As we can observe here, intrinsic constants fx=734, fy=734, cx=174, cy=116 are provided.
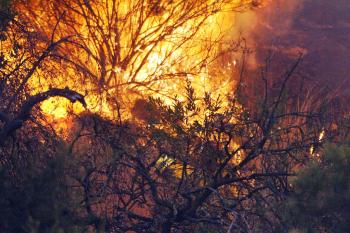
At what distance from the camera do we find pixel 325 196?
612 centimetres

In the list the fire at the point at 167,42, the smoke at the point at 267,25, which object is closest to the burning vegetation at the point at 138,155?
the fire at the point at 167,42

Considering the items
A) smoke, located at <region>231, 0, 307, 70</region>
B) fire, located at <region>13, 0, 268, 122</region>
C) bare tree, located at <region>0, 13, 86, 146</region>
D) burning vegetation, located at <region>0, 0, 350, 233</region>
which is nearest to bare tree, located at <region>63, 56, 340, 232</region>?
burning vegetation, located at <region>0, 0, 350, 233</region>

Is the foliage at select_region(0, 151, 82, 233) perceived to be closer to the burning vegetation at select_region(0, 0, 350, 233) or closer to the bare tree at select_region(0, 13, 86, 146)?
the burning vegetation at select_region(0, 0, 350, 233)

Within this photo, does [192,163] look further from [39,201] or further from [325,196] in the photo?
[39,201]

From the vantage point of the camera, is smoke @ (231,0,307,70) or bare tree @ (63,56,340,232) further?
smoke @ (231,0,307,70)

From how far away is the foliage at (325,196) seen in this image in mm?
6121

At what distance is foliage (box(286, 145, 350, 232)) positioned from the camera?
612 cm

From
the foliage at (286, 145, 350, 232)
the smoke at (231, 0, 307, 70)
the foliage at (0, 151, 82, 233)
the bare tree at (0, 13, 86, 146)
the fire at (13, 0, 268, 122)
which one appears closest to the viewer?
the foliage at (0, 151, 82, 233)

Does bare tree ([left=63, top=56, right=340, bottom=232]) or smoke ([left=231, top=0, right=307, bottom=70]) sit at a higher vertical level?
smoke ([left=231, top=0, right=307, bottom=70])

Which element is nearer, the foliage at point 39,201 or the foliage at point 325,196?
the foliage at point 39,201

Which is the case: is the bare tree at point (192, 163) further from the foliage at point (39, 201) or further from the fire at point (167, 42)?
the fire at point (167, 42)

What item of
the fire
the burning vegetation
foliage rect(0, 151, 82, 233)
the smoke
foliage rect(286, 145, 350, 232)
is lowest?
foliage rect(0, 151, 82, 233)

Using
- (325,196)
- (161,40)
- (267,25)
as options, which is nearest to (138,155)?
(325,196)

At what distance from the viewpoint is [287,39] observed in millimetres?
18922
